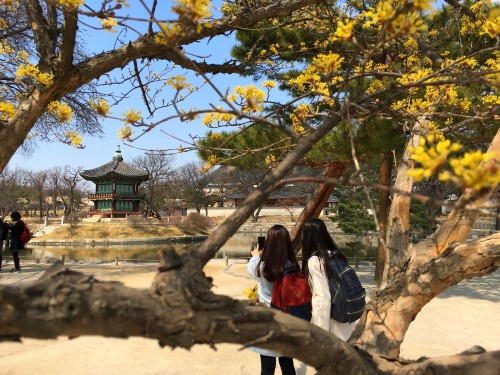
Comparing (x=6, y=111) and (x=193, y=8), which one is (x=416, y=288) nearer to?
(x=193, y=8)

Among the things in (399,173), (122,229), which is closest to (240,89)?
(399,173)

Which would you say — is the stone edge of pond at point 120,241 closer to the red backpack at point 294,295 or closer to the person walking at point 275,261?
the person walking at point 275,261

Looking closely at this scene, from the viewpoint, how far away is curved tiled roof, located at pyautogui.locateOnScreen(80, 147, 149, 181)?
38.5m

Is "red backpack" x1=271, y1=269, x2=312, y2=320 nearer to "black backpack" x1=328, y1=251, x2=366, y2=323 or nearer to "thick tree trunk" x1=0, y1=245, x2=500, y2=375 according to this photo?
"black backpack" x1=328, y1=251, x2=366, y2=323

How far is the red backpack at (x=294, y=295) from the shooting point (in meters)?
2.68

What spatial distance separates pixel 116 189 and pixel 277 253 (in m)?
38.4

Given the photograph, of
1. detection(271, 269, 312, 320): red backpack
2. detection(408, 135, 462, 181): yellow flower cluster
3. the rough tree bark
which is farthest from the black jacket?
detection(408, 135, 462, 181): yellow flower cluster

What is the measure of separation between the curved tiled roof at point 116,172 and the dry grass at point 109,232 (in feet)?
21.7

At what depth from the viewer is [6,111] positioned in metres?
3.41

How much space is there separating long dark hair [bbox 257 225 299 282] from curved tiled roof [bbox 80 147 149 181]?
122 ft

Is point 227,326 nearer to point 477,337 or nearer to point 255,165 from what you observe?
point 477,337

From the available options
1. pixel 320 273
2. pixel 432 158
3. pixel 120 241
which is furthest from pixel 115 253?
pixel 432 158

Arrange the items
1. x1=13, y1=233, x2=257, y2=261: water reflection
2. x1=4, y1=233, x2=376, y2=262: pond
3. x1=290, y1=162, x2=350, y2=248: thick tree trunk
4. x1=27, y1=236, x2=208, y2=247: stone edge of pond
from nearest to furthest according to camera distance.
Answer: x1=290, y1=162, x2=350, y2=248: thick tree trunk < x1=4, y1=233, x2=376, y2=262: pond < x1=13, y1=233, x2=257, y2=261: water reflection < x1=27, y1=236, x2=208, y2=247: stone edge of pond

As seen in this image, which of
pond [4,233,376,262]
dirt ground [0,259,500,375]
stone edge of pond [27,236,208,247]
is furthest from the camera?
stone edge of pond [27,236,208,247]
